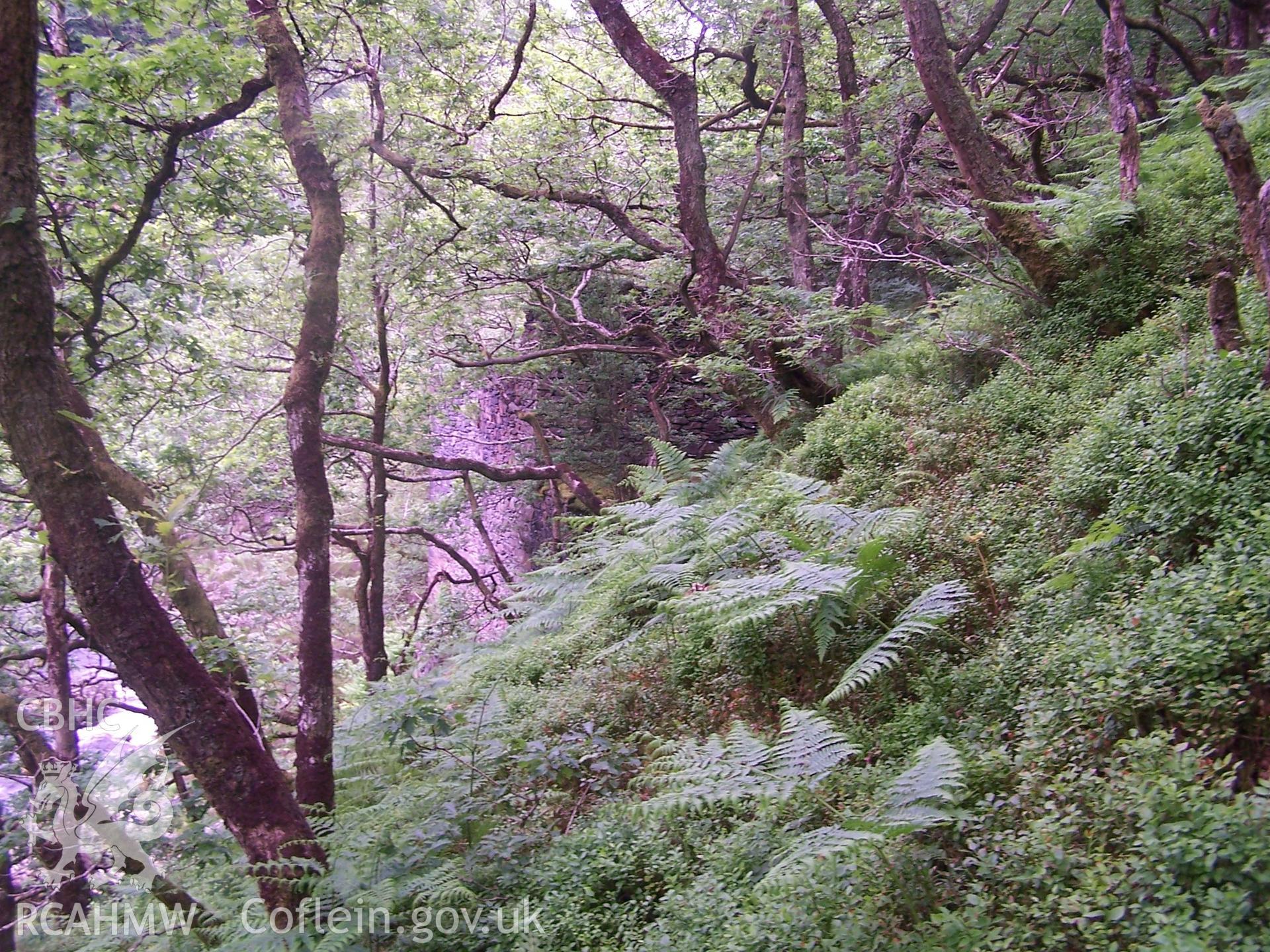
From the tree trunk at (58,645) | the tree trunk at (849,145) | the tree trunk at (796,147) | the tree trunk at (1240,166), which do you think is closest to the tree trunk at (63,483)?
the tree trunk at (58,645)

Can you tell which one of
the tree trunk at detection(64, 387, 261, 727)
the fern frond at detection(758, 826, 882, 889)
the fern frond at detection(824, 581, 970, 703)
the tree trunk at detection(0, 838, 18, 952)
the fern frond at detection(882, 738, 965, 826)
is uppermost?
the tree trunk at detection(64, 387, 261, 727)

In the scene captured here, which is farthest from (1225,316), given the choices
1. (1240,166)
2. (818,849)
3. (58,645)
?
(58,645)

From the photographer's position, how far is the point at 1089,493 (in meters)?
4.28

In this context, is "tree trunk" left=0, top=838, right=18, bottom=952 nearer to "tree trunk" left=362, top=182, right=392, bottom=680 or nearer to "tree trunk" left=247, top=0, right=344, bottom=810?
"tree trunk" left=247, top=0, right=344, bottom=810

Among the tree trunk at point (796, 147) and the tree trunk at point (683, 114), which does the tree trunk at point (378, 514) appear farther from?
the tree trunk at point (796, 147)

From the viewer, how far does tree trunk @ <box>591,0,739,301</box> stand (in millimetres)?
8453

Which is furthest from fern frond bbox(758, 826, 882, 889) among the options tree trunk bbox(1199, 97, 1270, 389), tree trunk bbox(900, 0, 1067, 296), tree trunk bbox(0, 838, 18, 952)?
tree trunk bbox(900, 0, 1067, 296)

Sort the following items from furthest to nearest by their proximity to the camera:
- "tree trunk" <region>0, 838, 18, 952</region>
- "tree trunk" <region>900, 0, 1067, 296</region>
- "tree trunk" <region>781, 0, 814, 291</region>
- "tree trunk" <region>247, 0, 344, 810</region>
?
Result: 1. "tree trunk" <region>781, 0, 814, 291</region>
2. "tree trunk" <region>900, 0, 1067, 296</region>
3. "tree trunk" <region>0, 838, 18, 952</region>
4. "tree trunk" <region>247, 0, 344, 810</region>

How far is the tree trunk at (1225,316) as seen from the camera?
4.03 metres

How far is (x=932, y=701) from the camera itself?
391cm

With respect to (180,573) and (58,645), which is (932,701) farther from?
(58,645)

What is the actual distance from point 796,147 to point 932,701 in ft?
22.7

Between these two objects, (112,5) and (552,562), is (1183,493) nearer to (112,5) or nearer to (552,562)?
(112,5)

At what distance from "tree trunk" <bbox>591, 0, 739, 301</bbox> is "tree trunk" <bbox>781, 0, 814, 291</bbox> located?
1.15 m
